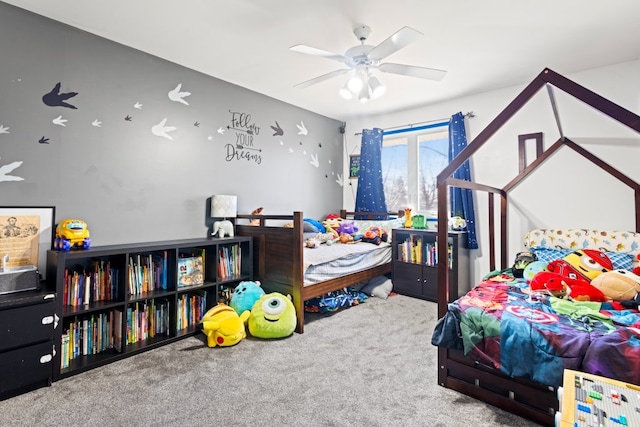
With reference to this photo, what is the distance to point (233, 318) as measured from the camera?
8.50 ft

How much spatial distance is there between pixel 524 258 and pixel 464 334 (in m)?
1.59

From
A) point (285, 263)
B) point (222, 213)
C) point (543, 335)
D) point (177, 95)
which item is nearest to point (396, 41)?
point (543, 335)

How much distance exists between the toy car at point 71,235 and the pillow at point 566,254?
381cm

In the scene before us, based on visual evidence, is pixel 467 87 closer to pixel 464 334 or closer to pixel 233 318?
pixel 464 334

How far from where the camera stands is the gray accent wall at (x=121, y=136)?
2.29 metres

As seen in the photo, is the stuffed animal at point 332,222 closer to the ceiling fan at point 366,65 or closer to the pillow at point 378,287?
the pillow at point 378,287

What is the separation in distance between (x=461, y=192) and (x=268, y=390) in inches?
126

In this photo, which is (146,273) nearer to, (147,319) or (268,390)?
(147,319)

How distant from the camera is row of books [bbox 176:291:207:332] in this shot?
2785mm

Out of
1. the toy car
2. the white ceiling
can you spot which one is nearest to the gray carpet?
the toy car

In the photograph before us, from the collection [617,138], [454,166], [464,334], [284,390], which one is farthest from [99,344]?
[617,138]

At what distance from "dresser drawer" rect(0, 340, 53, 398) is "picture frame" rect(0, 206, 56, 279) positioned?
0.65 meters

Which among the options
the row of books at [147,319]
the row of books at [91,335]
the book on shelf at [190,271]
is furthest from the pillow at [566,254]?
the row of books at [91,335]

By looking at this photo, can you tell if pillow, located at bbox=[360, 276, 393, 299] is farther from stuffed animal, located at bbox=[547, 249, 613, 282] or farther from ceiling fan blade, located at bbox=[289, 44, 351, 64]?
ceiling fan blade, located at bbox=[289, 44, 351, 64]
